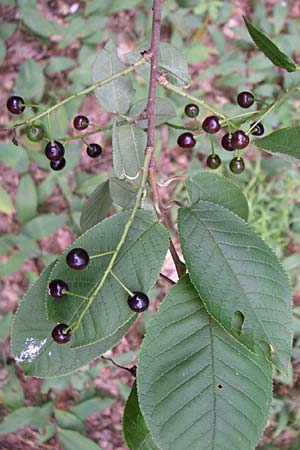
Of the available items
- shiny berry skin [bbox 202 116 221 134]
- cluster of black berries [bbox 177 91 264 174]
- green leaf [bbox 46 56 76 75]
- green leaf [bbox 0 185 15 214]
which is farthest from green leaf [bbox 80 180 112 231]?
green leaf [bbox 46 56 76 75]

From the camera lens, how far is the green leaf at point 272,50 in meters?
1.07

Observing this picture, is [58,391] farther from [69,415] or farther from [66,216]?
[66,216]

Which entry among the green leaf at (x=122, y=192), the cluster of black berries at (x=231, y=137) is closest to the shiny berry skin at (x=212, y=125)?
the cluster of black berries at (x=231, y=137)

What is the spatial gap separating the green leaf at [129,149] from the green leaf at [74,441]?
1.84 m

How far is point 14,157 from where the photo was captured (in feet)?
9.49

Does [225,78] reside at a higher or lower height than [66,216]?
higher

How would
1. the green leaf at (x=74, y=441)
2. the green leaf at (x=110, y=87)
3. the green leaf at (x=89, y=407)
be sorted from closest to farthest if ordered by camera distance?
the green leaf at (x=110, y=87), the green leaf at (x=74, y=441), the green leaf at (x=89, y=407)

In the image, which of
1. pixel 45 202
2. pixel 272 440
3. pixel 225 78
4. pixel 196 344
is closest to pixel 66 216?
pixel 45 202

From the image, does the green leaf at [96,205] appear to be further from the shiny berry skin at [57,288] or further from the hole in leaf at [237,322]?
the hole in leaf at [237,322]

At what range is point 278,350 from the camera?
1.07 meters

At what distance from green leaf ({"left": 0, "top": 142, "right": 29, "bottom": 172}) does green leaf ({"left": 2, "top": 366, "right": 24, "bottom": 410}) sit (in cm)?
105

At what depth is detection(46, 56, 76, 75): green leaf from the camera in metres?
3.09

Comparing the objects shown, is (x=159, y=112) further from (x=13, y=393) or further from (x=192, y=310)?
(x=13, y=393)

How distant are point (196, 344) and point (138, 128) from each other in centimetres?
52
